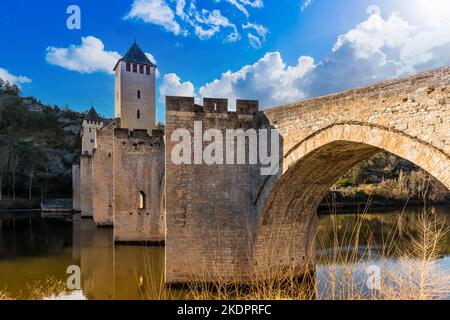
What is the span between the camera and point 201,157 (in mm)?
8320

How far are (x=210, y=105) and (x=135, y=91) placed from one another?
1804 cm

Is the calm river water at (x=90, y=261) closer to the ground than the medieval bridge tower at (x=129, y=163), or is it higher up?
closer to the ground

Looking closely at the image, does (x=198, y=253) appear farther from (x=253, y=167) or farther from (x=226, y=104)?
(x=226, y=104)

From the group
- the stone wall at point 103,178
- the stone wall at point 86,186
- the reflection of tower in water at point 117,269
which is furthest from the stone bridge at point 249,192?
the stone wall at point 86,186

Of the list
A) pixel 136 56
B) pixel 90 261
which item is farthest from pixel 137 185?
pixel 136 56

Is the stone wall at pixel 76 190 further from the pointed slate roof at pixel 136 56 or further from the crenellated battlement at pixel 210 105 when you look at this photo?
the crenellated battlement at pixel 210 105

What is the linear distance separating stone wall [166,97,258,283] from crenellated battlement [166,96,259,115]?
0.03 meters

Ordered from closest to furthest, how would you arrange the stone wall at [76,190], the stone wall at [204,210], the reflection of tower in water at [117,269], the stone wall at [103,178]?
the stone wall at [204,210], the reflection of tower in water at [117,269], the stone wall at [103,178], the stone wall at [76,190]

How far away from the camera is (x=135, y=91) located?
81.6ft

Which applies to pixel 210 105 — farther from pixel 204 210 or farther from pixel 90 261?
pixel 90 261

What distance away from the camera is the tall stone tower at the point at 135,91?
24406 mm

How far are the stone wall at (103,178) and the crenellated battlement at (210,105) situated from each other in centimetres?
1199

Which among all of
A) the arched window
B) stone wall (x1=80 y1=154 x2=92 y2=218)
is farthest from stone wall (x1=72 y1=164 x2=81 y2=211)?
the arched window

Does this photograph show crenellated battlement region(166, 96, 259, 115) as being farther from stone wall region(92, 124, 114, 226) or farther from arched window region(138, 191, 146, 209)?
stone wall region(92, 124, 114, 226)
